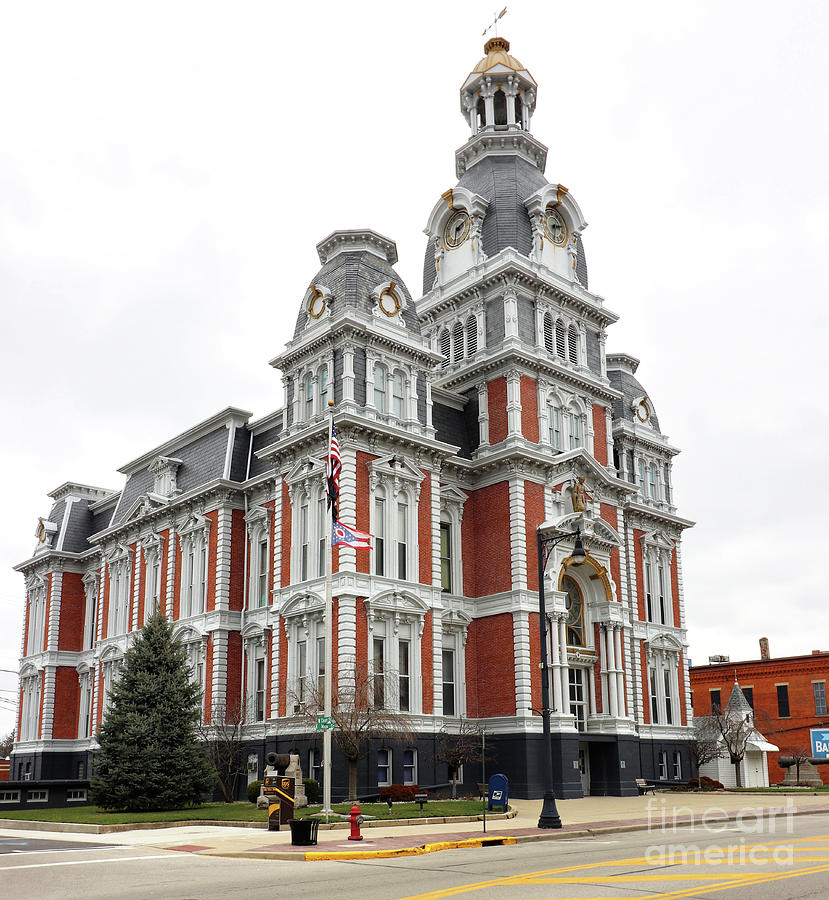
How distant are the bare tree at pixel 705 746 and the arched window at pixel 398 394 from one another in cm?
2685

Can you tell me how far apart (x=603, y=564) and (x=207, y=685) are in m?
20.3

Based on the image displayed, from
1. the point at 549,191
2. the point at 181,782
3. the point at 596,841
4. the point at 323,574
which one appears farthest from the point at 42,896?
the point at 549,191

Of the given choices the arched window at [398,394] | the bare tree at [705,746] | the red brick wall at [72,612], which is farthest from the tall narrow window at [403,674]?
the red brick wall at [72,612]

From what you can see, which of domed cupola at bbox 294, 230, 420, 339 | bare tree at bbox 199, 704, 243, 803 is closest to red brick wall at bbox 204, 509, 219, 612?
bare tree at bbox 199, 704, 243, 803

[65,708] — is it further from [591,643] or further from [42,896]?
[42,896]

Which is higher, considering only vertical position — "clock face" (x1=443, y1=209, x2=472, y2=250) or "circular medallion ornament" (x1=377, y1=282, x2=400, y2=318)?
"clock face" (x1=443, y1=209, x2=472, y2=250)

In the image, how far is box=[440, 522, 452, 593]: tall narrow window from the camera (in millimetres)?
45625

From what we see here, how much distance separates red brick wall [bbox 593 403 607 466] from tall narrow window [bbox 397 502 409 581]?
42.3 feet

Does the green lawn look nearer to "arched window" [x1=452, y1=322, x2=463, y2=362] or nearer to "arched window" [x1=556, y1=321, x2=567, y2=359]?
"arched window" [x1=452, y1=322, x2=463, y2=362]

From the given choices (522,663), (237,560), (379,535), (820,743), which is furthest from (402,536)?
(820,743)

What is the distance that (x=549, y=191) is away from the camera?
2084 inches

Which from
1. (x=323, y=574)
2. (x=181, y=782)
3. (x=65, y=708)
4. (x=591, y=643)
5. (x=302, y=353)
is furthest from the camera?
(x=65, y=708)

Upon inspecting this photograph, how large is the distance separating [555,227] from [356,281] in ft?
48.5

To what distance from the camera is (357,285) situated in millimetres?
44500
